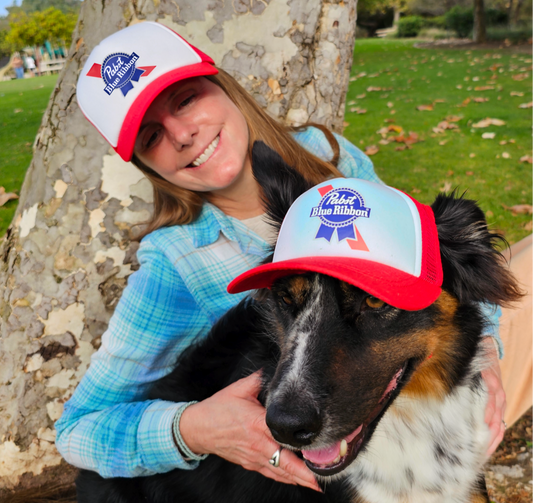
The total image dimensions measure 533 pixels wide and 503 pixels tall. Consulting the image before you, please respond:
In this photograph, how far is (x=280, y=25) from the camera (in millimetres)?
3418

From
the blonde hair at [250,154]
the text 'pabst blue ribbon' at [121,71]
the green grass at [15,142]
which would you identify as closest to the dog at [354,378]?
the blonde hair at [250,154]

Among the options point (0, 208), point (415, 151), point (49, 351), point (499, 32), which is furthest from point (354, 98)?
point (499, 32)

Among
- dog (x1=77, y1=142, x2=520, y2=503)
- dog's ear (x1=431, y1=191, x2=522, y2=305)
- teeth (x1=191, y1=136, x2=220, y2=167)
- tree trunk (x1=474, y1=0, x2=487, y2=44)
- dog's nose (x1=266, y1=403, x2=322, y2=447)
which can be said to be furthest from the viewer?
tree trunk (x1=474, y1=0, x2=487, y2=44)

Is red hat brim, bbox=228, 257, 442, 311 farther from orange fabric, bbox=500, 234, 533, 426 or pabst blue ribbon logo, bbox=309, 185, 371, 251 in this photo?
orange fabric, bbox=500, 234, 533, 426

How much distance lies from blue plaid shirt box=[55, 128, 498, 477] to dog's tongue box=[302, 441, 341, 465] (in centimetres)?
71

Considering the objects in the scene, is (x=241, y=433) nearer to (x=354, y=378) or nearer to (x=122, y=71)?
(x=354, y=378)

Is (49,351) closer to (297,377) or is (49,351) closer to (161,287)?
(161,287)

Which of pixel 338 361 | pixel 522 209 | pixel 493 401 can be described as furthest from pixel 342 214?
pixel 522 209

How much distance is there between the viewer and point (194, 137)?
94.9 inches

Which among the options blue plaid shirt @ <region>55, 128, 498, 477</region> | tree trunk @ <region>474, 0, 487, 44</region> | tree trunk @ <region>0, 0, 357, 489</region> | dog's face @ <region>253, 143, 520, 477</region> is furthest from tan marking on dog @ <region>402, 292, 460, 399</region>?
tree trunk @ <region>474, 0, 487, 44</region>

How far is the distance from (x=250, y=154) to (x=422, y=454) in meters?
1.81

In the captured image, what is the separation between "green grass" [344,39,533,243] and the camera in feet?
22.6

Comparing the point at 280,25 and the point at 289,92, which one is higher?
the point at 280,25

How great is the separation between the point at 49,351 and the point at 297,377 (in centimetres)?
224
